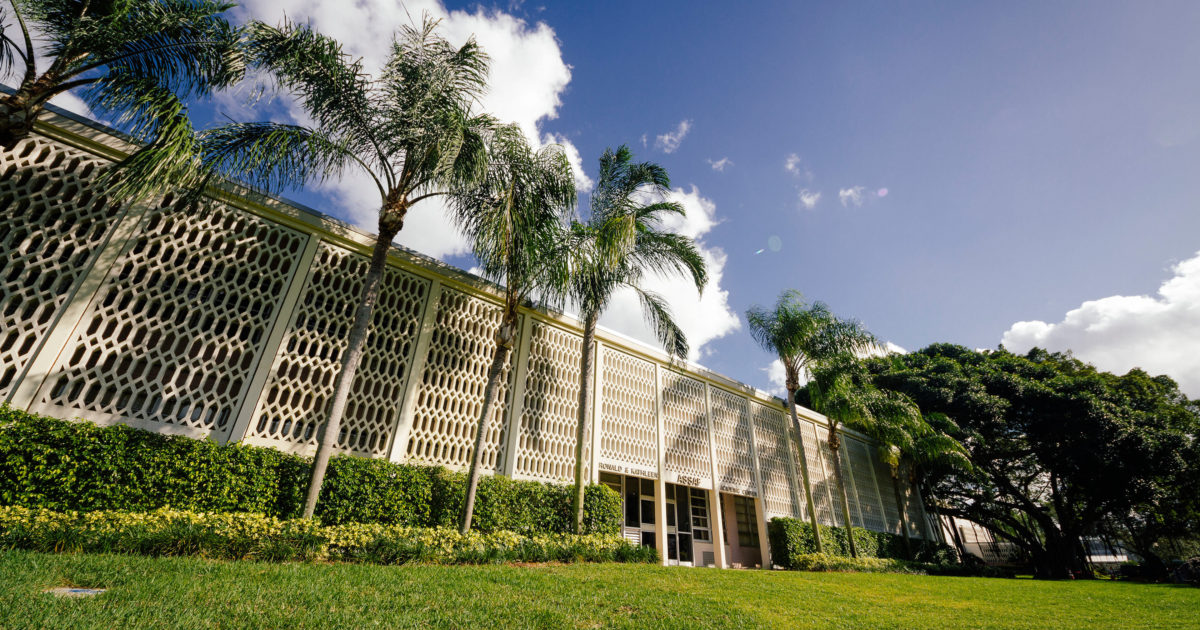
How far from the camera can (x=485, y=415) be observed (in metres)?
9.78

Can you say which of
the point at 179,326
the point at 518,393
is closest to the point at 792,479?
Answer: the point at 518,393

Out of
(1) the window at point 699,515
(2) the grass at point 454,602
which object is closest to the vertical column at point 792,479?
(1) the window at point 699,515

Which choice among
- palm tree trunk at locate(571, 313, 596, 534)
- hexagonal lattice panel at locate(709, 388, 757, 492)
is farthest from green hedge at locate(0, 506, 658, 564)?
hexagonal lattice panel at locate(709, 388, 757, 492)

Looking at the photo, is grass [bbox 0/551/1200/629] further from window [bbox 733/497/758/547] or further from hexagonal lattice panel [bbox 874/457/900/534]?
hexagonal lattice panel [bbox 874/457/900/534]

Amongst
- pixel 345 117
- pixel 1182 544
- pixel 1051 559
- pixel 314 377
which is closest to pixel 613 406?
pixel 314 377

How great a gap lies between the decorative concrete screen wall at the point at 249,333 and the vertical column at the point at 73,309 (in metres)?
0.02

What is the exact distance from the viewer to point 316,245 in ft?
31.3

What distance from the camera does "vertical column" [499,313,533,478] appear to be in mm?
11180

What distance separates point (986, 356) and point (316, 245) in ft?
105

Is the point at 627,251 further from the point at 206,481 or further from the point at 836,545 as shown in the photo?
the point at 836,545

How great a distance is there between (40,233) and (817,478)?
22288 mm

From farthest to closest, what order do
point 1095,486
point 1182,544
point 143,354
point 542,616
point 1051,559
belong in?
point 1182,544 → point 1051,559 → point 1095,486 → point 143,354 → point 542,616

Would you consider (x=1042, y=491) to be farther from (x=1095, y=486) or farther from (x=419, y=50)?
(x=419, y=50)

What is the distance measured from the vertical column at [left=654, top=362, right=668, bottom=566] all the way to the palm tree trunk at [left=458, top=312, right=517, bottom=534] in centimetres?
580
